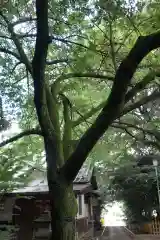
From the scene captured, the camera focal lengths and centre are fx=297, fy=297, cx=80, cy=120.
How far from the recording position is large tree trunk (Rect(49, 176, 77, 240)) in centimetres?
526

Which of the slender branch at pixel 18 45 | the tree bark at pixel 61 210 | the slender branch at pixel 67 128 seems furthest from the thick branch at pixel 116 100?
the slender branch at pixel 18 45

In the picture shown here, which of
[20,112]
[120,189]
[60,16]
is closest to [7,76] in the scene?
[20,112]

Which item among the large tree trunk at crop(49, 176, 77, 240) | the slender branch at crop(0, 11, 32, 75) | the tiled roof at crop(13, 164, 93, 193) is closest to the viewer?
the large tree trunk at crop(49, 176, 77, 240)

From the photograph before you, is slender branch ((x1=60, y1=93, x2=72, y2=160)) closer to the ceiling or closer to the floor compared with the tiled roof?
closer to the ceiling

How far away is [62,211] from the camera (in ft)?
17.5

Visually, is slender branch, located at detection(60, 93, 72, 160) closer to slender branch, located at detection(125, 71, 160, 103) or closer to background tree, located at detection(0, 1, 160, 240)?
background tree, located at detection(0, 1, 160, 240)

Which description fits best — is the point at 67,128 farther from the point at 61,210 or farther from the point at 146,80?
the point at 146,80

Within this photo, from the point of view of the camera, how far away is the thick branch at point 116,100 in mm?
4141

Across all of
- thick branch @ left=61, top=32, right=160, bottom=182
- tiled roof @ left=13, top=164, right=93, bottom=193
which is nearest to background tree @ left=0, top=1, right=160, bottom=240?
thick branch @ left=61, top=32, right=160, bottom=182

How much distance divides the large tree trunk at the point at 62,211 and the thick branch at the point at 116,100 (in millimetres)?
240

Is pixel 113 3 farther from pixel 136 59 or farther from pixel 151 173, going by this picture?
pixel 151 173

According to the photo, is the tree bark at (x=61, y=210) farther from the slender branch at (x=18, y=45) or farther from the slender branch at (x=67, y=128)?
the slender branch at (x=18, y=45)

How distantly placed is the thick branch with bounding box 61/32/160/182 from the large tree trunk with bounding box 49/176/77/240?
240mm

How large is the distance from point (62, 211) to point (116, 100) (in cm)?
224
